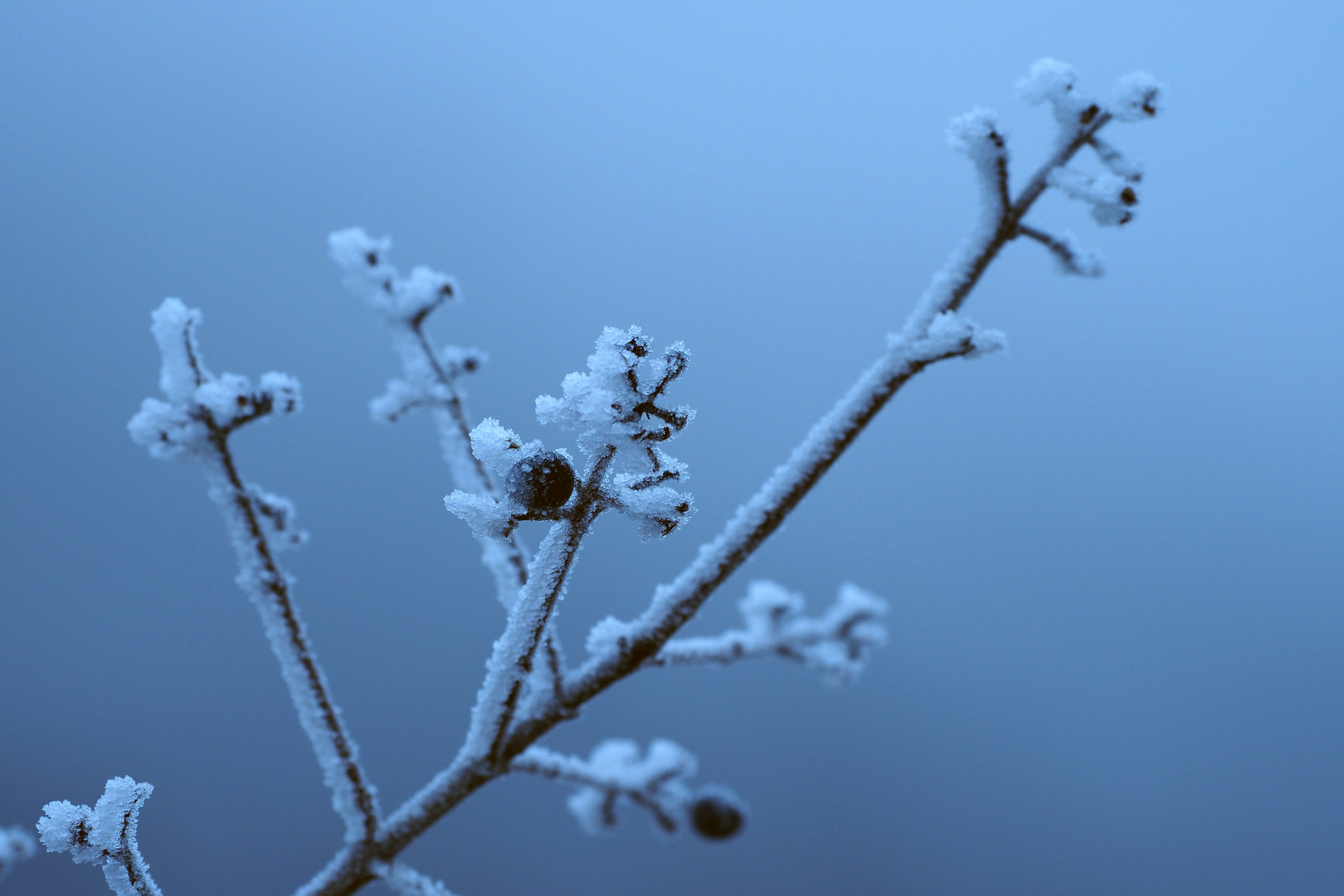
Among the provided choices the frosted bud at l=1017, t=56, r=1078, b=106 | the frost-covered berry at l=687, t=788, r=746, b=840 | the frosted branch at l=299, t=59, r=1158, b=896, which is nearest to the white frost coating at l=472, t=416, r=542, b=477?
the frosted branch at l=299, t=59, r=1158, b=896

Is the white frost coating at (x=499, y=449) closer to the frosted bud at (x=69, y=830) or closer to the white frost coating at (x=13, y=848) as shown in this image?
the white frost coating at (x=13, y=848)

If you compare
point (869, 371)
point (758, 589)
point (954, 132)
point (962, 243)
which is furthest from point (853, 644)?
point (954, 132)

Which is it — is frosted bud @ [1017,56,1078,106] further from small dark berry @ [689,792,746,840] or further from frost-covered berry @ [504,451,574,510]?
small dark berry @ [689,792,746,840]

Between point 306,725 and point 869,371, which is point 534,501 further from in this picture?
point 306,725

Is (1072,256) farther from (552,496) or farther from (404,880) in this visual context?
(404,880)

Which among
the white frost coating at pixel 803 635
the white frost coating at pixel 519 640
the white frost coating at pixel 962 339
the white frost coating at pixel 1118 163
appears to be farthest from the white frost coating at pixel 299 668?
the white frost coating at pixel 1118 163

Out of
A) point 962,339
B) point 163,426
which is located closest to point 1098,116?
point 962,339
